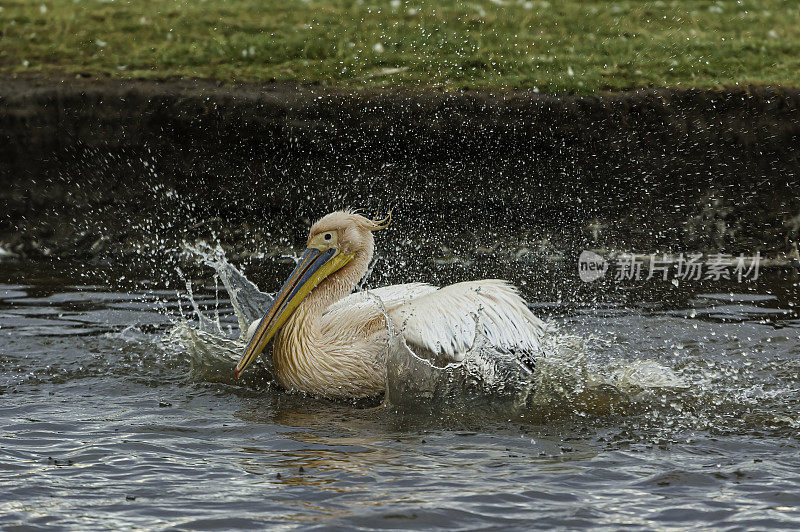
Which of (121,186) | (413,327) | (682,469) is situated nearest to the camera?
Answer: (682,469)

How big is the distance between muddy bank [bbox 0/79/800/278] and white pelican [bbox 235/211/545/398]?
9.82 ft

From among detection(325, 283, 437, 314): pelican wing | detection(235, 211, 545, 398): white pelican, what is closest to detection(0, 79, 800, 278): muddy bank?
detection(325, 283, 437, 314): pelican wing

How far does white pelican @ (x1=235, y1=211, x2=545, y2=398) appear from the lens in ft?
18.7

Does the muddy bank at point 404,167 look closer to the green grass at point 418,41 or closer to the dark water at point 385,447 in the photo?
the green grass at point 418,41

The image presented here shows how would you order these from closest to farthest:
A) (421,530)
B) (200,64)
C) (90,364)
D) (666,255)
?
(421,530), (90,364), (666,255), (200,64)

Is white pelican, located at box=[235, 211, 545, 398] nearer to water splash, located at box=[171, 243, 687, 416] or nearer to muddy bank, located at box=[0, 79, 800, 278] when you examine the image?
water splash, located at box=[171, 243, 687, 416]

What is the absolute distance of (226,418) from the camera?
5.39 m

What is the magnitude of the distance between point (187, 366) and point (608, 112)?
5284mm

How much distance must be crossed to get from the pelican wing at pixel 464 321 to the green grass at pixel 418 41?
4.91 metres

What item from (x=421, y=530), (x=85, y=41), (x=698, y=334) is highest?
(x=85, y=41)

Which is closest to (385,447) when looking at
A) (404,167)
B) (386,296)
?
(386,296)

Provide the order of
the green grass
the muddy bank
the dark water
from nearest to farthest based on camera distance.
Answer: the dark water
the muddy bank
the green grass

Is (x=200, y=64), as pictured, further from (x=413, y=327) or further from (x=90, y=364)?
(x=413, y=327)

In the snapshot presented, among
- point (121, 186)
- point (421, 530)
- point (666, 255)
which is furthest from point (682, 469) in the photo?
point (121, 186)
